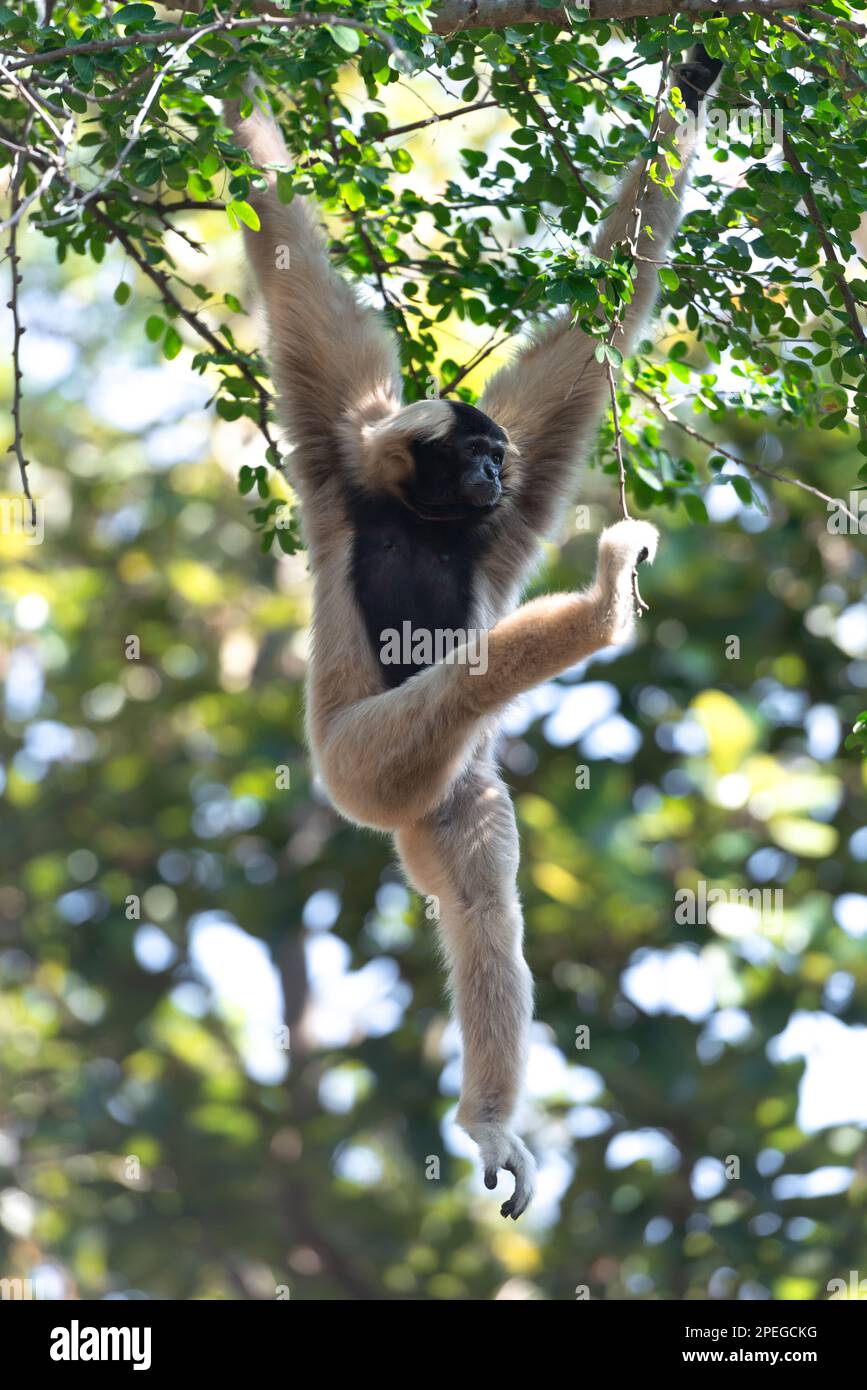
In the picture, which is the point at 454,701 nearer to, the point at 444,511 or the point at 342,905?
the point at 444,511

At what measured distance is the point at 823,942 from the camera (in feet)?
41.8

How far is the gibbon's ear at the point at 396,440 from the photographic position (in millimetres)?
5430


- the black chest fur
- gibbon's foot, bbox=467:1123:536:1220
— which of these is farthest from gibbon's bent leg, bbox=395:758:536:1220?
the black chest fur

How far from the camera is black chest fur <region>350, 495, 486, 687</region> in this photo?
5.81 meters

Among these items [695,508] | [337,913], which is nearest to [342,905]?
[337,913]

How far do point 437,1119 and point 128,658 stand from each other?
5062mm

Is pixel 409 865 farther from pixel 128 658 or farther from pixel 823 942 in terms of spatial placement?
pixel 128 658

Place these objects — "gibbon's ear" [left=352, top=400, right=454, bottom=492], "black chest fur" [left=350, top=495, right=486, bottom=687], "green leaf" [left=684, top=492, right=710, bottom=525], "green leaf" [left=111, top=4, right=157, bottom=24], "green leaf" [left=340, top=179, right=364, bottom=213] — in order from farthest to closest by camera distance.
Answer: "green leaf" [left=684, top=492, right=710, bottom=525] → "black chest fur" [left=350, top=495, right=486, bottom=687] → "gibbon's ear" [left=352, top=400, right=454, bottom=492] → "green leaf" [left=340, top=179, right=364, bottom=213] → "green leaf" [left=111, top=4, right=157, bottom=24]

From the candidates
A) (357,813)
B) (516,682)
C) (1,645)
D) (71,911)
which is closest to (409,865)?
(357,813)

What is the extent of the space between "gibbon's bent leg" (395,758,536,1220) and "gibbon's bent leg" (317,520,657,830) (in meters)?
0.23

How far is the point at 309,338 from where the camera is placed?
5.89m

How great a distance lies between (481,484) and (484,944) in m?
1.65

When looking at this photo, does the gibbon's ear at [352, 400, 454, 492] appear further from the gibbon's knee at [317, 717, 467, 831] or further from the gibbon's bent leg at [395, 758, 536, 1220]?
the gibbon's bent leg at [395, 758, 536, 1220]

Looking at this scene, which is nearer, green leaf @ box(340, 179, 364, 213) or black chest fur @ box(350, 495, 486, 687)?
green leaf @ box(340, 179, 364, 213)
